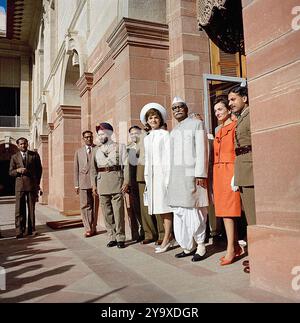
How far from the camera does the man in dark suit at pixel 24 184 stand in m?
5.75

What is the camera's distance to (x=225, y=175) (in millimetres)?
3299

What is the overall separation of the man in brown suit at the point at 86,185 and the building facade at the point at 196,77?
2.36 ft

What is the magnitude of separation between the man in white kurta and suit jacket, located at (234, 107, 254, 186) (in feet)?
1.58

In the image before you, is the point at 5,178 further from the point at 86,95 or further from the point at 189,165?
the point at 189,165

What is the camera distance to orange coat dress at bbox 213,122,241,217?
322 centimetres

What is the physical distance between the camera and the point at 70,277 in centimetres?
304

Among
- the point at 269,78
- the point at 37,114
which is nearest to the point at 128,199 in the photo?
the point at 269,78

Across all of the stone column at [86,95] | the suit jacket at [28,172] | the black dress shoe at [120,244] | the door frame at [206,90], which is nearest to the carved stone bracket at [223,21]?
the door frame at [206,90]

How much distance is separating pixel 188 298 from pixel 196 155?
1582mm

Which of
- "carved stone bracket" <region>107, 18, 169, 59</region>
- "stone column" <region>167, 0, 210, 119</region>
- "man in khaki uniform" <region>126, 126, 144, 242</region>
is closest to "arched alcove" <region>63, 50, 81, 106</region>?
"carved stone bracket" <region>107, 18, 169, 59</region>

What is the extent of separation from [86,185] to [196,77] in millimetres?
2596

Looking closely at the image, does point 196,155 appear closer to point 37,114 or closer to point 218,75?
point 218,75

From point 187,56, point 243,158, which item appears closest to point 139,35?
point 187,56

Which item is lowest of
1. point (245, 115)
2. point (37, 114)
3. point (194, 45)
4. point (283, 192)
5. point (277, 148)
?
point (283, 192)
